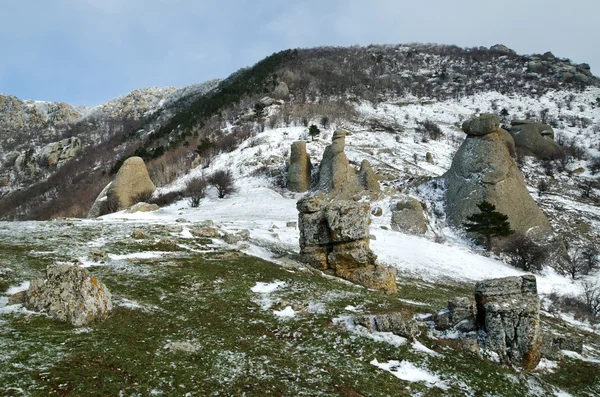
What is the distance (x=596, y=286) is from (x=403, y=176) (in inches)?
1000

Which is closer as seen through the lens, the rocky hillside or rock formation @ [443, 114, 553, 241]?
rock formation @ [443, 114, 553, 241]

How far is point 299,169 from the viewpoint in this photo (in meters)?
49.7

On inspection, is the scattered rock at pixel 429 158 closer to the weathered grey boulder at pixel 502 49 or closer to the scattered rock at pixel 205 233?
the scattered rock at pixel 205 233

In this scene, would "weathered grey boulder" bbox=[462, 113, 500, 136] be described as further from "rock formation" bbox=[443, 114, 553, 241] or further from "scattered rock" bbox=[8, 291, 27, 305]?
"scattered rock" bbox=[8, 291, 27, 305]

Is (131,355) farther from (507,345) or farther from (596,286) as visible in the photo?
(596,286)

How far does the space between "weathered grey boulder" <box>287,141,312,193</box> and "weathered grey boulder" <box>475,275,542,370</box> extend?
39197mm

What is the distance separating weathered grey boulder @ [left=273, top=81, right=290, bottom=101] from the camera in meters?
89.1

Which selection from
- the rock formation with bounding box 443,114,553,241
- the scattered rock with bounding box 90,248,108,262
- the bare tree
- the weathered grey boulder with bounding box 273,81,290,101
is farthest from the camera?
the weathered grey boulder with bounding box 273,81,290,101

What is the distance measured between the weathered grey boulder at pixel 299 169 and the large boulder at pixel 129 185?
20192mm

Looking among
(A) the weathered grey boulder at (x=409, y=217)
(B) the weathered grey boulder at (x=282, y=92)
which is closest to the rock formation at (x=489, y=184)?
(A) the weathered grey boulder at (x=409, y=217)

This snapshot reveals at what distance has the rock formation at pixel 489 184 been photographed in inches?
1473

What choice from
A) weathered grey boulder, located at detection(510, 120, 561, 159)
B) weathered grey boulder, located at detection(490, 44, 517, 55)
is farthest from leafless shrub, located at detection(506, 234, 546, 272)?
weathered grey boulder, located at detection(490, 44, 517, 55)

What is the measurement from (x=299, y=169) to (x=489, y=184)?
24.0 m

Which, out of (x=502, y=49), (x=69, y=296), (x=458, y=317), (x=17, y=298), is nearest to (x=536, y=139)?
(x=458, y=317)
